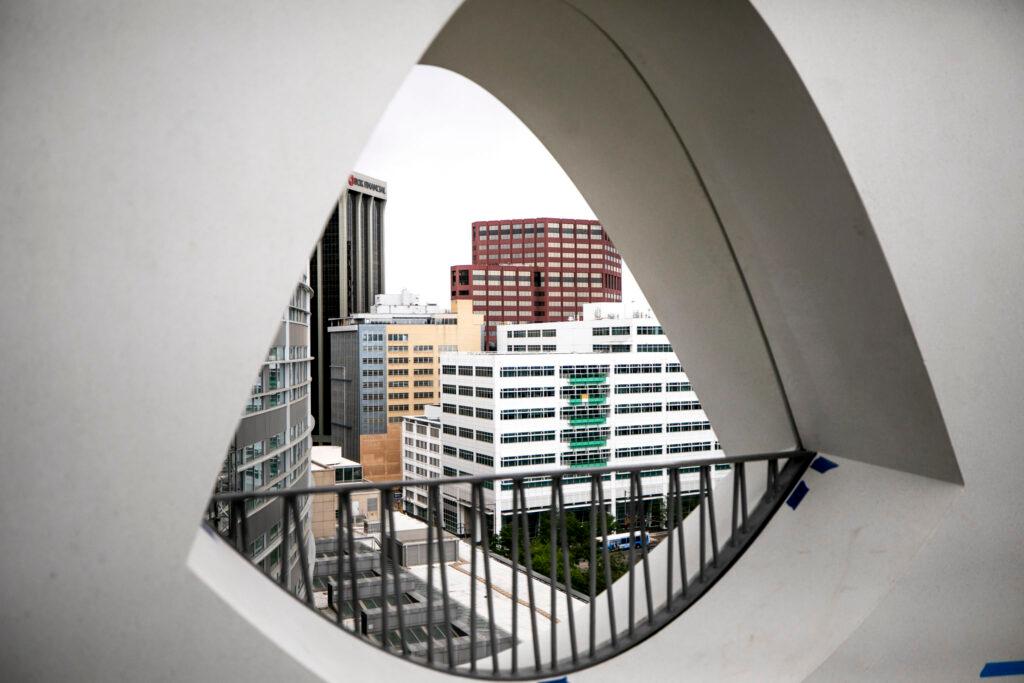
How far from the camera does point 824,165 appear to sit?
1.84 m

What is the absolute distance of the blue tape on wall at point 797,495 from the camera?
88.5 inches

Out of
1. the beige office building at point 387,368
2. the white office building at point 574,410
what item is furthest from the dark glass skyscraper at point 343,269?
the white office building at point 574,410

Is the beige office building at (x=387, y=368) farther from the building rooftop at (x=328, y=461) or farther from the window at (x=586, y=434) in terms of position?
the window at (x=586, y=434)

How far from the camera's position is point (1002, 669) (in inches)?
77.9

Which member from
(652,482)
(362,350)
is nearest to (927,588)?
(652,482)

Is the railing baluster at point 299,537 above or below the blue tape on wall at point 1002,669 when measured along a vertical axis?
above

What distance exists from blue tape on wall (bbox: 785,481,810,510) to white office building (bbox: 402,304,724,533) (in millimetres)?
30343

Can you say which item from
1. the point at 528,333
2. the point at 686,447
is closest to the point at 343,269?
the point at 528,333

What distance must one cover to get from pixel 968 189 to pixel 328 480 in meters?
21.0

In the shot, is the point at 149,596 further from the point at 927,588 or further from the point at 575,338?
the point at 575,338

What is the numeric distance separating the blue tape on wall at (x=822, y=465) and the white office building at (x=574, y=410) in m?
30.3

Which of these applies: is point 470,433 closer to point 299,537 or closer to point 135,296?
point 299,537

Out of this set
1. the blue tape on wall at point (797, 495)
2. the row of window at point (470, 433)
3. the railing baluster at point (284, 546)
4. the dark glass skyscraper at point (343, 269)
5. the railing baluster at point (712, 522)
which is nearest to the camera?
the railing baluster at point (284, 546)

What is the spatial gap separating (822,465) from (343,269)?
60059 mm
